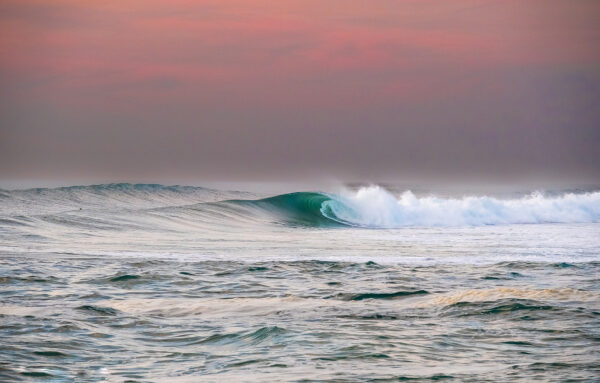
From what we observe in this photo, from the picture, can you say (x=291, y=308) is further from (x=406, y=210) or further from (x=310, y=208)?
(x=310, y=208)

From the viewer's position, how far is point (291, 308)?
995 centimetres

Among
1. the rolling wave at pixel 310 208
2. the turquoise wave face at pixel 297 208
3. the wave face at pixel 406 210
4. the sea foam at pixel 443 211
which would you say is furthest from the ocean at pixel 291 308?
the sea foam at pixel 443 211

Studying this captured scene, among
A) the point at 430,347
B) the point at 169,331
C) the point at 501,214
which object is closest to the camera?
the point at 430,347

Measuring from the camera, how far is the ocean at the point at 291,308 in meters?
7.08

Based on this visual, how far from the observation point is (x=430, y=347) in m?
7.83

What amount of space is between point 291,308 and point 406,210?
26395 mm

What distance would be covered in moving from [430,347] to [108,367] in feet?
9.78

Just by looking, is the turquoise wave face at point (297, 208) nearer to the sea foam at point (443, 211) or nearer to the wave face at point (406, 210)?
the wave face at point (406, 210)

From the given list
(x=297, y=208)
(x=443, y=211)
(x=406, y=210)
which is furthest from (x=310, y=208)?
(x=443, y=211)

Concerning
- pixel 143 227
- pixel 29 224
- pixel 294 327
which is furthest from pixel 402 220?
pixel 294 327

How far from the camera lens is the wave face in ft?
114

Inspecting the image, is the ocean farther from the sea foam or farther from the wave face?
the sea foam

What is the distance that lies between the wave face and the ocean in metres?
12.1

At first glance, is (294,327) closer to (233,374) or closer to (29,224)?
(233,374)
